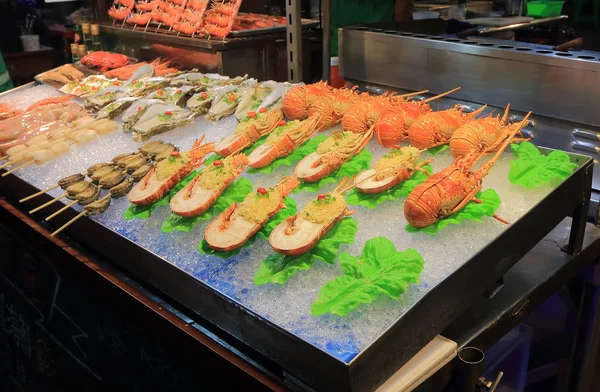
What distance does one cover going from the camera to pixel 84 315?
219cm

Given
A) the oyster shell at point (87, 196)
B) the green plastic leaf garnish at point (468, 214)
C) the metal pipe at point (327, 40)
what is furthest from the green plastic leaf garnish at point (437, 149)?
the metal pipe at point (327, 40)

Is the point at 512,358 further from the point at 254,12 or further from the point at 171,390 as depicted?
the point at 254,12

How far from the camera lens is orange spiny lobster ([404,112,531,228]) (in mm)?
1527

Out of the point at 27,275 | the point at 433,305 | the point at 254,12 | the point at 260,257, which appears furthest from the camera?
the point at 254,12

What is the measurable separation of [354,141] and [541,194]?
68cm


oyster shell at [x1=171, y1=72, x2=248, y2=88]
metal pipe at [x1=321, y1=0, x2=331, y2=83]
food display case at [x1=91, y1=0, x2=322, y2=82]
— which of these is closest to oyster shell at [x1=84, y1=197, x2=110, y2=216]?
oyster shell at [x1=171, y1=72, x2=248, y2=88]

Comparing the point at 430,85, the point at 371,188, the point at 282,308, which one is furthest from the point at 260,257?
the point at 430,85

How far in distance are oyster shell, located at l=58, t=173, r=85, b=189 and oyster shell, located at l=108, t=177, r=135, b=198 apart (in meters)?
0.18

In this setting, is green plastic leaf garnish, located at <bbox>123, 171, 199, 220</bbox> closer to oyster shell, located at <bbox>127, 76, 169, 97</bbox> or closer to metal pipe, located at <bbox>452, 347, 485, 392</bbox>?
metal pipe, located at <bbox>452, 347, 485, 392</bbox>

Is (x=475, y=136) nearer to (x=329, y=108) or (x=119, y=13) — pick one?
(x=329, y=108)

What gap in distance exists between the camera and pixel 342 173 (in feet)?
6.32

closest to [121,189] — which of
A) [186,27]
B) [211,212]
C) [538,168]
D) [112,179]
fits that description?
[112,179]

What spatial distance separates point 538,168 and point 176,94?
191cm

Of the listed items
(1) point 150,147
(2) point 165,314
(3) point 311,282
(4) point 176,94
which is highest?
(4) point 176,94
